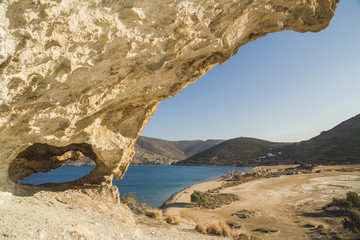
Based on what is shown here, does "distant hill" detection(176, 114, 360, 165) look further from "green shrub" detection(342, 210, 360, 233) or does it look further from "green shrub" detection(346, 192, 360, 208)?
"green shrub" detection(342, 210, 360, 233)

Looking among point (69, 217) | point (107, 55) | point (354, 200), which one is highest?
point (107, 55)

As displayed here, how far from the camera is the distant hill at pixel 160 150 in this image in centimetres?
12469

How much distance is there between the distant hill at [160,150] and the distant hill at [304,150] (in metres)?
29.2

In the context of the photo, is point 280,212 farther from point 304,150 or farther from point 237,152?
point 237,152

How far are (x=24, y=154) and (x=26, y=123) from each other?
4.99 metres

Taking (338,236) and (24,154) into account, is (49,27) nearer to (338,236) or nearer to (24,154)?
(24,154)

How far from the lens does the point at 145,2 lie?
4469 millimetres

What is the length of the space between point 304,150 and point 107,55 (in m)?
80.0

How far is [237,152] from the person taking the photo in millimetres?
93875

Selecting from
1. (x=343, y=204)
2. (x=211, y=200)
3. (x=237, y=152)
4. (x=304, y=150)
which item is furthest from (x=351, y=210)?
(x=237, y=152)

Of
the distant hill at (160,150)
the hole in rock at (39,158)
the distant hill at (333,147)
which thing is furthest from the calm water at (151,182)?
the distant hill at (160,150)

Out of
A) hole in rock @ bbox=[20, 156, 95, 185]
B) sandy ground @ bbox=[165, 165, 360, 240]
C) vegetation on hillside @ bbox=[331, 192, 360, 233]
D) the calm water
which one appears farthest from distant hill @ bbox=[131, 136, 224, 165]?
vegetation on hillside @ bbox=[331, 192, 360, 233]

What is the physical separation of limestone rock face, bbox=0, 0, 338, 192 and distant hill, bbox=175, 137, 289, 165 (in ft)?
266

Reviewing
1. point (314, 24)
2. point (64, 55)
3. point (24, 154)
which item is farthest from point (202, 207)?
point (64, 55)
